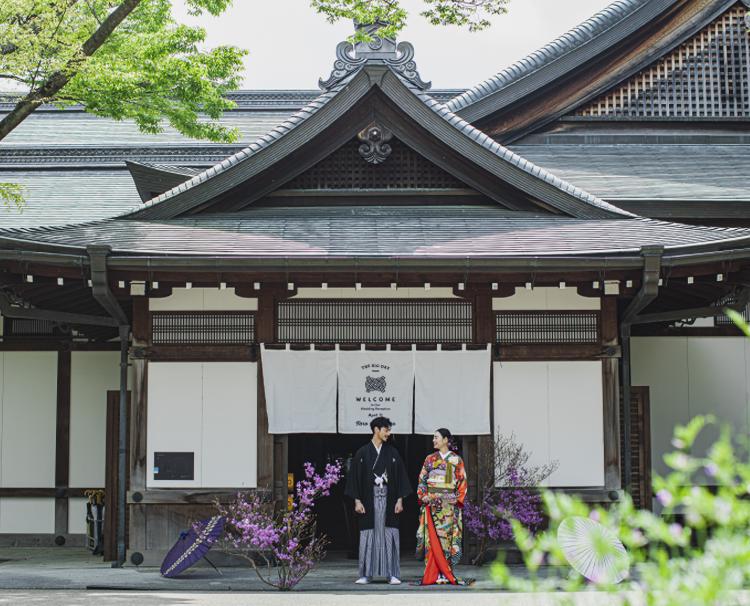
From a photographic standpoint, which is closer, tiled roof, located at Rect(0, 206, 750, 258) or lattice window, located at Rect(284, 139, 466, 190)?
tiled roof, located at Rect(0, 206, 750, 258)

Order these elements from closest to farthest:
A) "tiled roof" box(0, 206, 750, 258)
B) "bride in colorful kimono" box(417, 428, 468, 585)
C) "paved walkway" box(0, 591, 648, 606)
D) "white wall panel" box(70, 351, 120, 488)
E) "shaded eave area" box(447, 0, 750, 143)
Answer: "paved walkway" box(0, 591, 648, 606)
"bride in colorful kimono" box(417, 428, 468, 585)
"tiled roof" box(0, 206, 750, 258)
"white wall panel" box(70, 351, 120, 488)
"shaded eave area" box(447, 0, 750, 143)

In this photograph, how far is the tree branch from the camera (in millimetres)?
10609

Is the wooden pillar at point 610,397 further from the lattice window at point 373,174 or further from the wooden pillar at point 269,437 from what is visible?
the wooden pillar at point 269,437

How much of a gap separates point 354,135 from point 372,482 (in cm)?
436

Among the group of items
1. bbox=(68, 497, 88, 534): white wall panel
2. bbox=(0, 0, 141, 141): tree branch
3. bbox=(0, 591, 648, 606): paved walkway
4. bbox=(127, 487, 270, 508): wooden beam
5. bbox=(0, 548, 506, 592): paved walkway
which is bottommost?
bbox=(0, 548, 506, 592): paved walkway

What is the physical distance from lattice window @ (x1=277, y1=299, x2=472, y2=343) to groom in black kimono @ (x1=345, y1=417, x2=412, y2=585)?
143 cm

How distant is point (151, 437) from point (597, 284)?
4.85 m

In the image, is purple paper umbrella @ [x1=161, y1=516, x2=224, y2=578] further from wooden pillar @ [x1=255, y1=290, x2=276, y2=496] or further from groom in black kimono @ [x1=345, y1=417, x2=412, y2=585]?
groom in black kimono @ [x1=345, y1=417, x2=412, y2=585]

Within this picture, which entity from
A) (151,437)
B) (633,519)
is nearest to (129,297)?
(151,437)

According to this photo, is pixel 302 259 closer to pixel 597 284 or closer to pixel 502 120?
pixel 597 284

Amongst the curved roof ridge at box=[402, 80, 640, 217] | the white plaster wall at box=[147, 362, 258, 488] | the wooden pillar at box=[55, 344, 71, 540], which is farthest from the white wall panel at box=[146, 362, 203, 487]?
the curved roof ridge at box=[402, 80, 640, 217]

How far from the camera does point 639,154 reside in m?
16.0

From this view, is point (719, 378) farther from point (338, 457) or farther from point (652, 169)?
point (338, 457)

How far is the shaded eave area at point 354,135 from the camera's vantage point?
1246 cm
